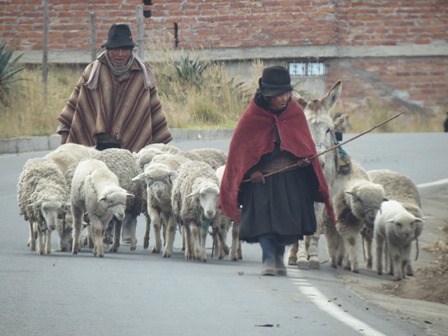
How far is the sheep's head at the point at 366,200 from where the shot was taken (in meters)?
15.2

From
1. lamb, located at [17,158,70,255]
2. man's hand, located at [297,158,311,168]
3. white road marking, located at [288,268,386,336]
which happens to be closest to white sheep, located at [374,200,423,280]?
white road marking, located at [288,268,386,336]

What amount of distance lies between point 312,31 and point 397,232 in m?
24.1

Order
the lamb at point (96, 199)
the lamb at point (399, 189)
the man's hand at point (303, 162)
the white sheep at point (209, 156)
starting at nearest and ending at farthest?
the man's hand at point (303, 162) → the lamb at point (96, 199) → the lamb at point (399, 189) → the white sheep at point (209, 156)

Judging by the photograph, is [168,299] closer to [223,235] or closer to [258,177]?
[258,177]

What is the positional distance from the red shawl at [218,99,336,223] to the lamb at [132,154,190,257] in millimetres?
1840

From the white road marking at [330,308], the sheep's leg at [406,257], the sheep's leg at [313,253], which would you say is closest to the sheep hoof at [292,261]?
the sheep's leg at [313,253]

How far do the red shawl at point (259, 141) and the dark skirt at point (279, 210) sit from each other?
15 cm

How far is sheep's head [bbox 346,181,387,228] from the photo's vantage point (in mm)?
15203

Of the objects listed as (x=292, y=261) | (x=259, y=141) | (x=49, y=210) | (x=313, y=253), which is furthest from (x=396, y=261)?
(x=49, y=210)

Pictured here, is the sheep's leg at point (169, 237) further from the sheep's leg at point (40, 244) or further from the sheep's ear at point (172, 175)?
the sheep's leg at point (40, 244)

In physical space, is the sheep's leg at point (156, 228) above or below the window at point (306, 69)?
below

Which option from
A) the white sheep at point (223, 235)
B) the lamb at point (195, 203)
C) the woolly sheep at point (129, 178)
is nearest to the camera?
the lamb at point (195, 203)

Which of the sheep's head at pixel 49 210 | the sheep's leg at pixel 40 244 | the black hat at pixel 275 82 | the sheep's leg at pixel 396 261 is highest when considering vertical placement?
the black hat at pixel 275 82

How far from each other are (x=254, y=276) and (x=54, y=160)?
4.02 m
